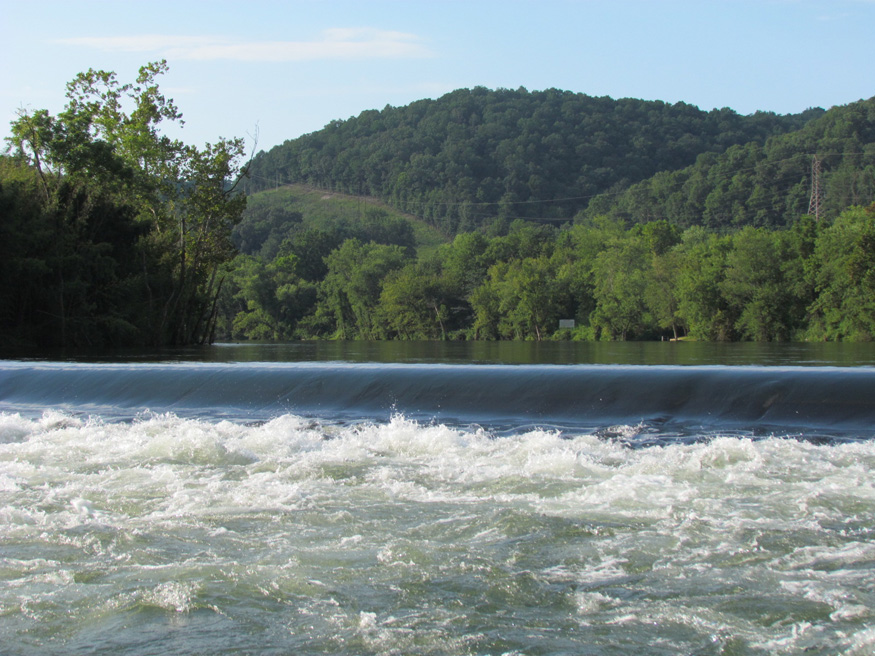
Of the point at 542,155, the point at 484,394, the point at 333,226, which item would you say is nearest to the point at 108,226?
the point at 484,394

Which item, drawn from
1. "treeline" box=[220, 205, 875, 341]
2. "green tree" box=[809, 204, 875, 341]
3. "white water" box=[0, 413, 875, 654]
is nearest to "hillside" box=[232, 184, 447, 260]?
"treeline" box=[220, 205, 875, 341]

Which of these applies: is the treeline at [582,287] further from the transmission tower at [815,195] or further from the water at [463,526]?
the water at [463,526]

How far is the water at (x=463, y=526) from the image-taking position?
17.1ft

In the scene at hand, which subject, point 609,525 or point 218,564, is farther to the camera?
point 609,525

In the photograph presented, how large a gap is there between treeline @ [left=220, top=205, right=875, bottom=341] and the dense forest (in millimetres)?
244

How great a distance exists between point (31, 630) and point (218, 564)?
1.46m

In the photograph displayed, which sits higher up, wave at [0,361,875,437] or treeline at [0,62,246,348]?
treeline at [0,62,246,348]

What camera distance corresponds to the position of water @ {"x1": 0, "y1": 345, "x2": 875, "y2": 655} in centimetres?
521

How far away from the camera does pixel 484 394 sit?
14.7 meters

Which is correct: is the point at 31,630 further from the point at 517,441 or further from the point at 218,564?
the point at 517,441

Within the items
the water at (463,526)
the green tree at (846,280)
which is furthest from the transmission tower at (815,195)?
the water at (463,526)

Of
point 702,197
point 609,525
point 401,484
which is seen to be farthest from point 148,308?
point 702,197

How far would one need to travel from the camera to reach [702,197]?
145 meters

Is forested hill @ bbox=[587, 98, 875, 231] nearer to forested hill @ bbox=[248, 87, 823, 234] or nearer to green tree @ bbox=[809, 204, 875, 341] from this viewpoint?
forested hill @ bbox=[248, 87, 823, 234]
